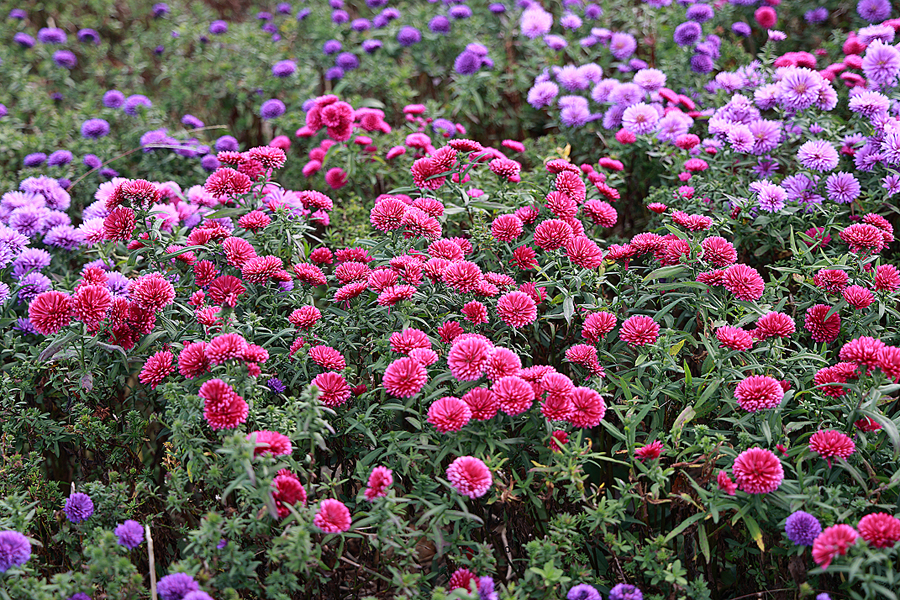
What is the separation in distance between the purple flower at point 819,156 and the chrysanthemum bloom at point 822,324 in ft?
2.70

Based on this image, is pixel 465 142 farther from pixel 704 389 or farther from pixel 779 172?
pixel 779 172

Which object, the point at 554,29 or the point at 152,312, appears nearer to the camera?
the point at 152,312

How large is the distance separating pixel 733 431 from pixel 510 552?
0.75m

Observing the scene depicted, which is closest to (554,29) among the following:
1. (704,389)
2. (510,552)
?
(704,389)

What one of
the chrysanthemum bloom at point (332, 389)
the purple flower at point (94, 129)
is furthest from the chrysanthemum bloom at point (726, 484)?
the purple flower at point (94, 129)

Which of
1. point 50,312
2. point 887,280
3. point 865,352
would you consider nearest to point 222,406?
point 50,312

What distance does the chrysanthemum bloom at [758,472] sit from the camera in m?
1.71

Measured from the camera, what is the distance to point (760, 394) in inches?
73.7

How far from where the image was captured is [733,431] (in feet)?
6.82

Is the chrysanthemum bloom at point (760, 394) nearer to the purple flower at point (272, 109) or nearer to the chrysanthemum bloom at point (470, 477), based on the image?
the chrysanthemum bloom at point (470, 477)

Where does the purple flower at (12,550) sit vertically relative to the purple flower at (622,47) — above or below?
below

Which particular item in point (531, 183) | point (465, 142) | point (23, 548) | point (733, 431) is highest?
point (465, 142)

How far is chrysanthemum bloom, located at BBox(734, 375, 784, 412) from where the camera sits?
6.12 ft

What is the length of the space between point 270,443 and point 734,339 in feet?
4.26
